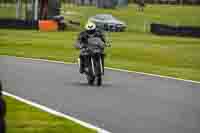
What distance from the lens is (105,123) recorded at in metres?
12.9

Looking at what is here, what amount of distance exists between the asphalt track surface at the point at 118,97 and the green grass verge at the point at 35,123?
0.47m

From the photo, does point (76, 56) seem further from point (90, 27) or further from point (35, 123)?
point (35, 123)

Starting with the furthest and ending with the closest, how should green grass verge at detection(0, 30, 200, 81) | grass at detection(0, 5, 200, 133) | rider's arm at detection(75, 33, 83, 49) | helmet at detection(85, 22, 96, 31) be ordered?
green grass verge at detection(0, 30, 200, 81), rider's arm at detection(75, 33, 83, 49), helmet at detection(85, 22, 96, 31), grass at detection(0, 5, 200, 133)

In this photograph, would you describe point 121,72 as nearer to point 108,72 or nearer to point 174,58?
point 108,72

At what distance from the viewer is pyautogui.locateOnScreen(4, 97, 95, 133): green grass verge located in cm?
1216

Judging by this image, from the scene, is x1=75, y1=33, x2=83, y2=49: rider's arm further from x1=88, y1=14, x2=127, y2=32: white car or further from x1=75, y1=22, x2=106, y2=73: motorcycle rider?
x1=88, y1=14, x2=127, y2=32: white car

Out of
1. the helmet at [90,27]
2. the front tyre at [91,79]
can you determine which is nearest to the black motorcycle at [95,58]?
the front tyre at [91,79]

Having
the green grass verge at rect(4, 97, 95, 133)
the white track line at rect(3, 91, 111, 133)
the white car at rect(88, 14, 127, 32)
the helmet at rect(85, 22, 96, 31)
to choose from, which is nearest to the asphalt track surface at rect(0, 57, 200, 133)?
the white track line at rect(3, 91, 111, 133)

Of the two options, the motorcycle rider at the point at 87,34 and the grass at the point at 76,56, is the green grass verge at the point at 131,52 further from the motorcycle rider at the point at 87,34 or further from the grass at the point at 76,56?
the motorcycle rider at the point at 87,34

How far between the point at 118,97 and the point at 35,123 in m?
4.61

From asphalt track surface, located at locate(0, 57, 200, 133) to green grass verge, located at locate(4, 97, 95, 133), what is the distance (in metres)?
0.47

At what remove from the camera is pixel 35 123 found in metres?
13.0

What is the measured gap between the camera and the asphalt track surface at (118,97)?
1307 centimetres

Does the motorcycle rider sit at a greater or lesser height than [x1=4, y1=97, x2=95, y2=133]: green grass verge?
greater
